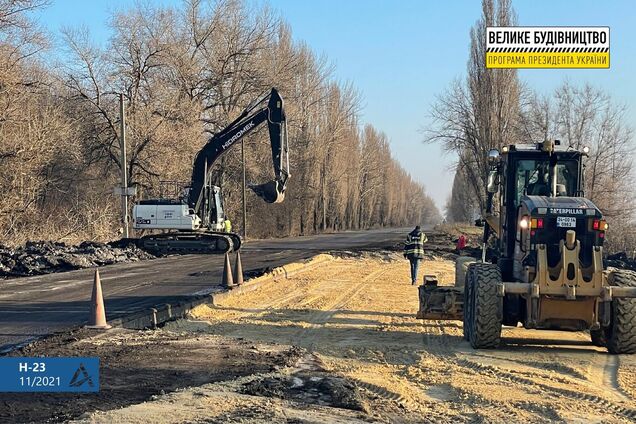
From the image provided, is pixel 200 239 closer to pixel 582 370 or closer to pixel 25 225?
pixel 25 225

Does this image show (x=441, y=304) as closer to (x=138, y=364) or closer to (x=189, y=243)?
(x=138, y=364)

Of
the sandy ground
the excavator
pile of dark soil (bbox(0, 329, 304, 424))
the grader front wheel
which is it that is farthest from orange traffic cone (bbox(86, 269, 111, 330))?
the excavator

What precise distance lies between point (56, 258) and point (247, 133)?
945cm

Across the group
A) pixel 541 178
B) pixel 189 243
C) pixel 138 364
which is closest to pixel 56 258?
pixel 189 243

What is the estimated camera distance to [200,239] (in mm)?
28453

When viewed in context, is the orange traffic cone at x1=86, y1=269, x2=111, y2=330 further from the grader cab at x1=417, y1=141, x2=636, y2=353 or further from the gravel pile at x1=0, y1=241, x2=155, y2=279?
the gravel pile at x1=0, y1=241, x2=155, y2=279

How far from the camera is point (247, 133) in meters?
27.7

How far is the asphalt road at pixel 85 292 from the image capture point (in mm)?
11094

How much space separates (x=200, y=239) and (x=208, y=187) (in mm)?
2249

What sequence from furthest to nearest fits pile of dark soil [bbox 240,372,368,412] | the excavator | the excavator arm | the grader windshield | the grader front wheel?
the excavator
the excavator arm
the grader windshield
the grader front wheel
pile of dark soil [bbox 240,372,368,412]

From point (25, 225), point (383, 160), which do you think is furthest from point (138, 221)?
point (383, 160)

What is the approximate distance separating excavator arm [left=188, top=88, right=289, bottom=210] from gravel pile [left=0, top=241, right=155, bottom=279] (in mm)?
3776

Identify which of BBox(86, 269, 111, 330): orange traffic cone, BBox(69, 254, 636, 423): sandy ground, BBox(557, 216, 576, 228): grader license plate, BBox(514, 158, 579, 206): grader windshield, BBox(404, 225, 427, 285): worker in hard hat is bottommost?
BBox(69, 254, 636, 423): sandy ground

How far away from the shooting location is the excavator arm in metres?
26.3
